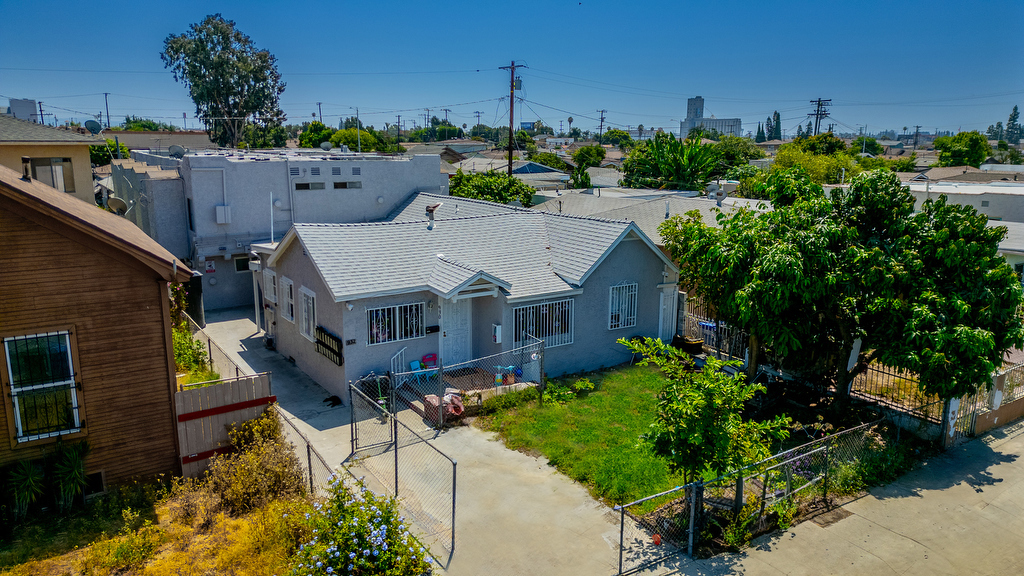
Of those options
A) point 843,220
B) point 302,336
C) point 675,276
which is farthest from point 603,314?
point 302,336

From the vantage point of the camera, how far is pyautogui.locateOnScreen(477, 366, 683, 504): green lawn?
10.9 meters

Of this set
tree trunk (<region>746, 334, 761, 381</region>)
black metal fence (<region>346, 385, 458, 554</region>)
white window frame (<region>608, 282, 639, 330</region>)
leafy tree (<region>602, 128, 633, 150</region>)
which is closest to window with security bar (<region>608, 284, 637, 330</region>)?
white window frame (<region>608, 282, 639, 330</region>)

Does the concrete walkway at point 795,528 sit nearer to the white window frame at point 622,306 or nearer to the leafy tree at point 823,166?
the white window frame at point 622,306

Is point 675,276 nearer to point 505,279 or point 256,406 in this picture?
point 505,279

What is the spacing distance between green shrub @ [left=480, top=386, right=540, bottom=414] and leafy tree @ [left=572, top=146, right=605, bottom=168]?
239ft

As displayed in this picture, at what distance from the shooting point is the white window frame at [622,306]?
17375 millimetres

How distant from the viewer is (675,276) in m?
18.5

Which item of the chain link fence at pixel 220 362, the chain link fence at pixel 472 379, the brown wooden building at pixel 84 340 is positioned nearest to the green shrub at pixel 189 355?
the chain link fence at pixel 220 362

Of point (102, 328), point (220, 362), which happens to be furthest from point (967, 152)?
point (102, 328)

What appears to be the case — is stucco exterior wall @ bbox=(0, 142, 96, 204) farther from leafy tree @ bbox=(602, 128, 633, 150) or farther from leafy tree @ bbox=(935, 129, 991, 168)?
leafy tree @ bbox=(602, 128, 633, 150)

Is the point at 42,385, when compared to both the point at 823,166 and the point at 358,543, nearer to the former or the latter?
the point at 358,543

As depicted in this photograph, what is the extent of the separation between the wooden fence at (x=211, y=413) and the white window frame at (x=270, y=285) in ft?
22.3

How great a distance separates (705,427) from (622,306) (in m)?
8.99

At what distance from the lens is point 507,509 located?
1009 cm
